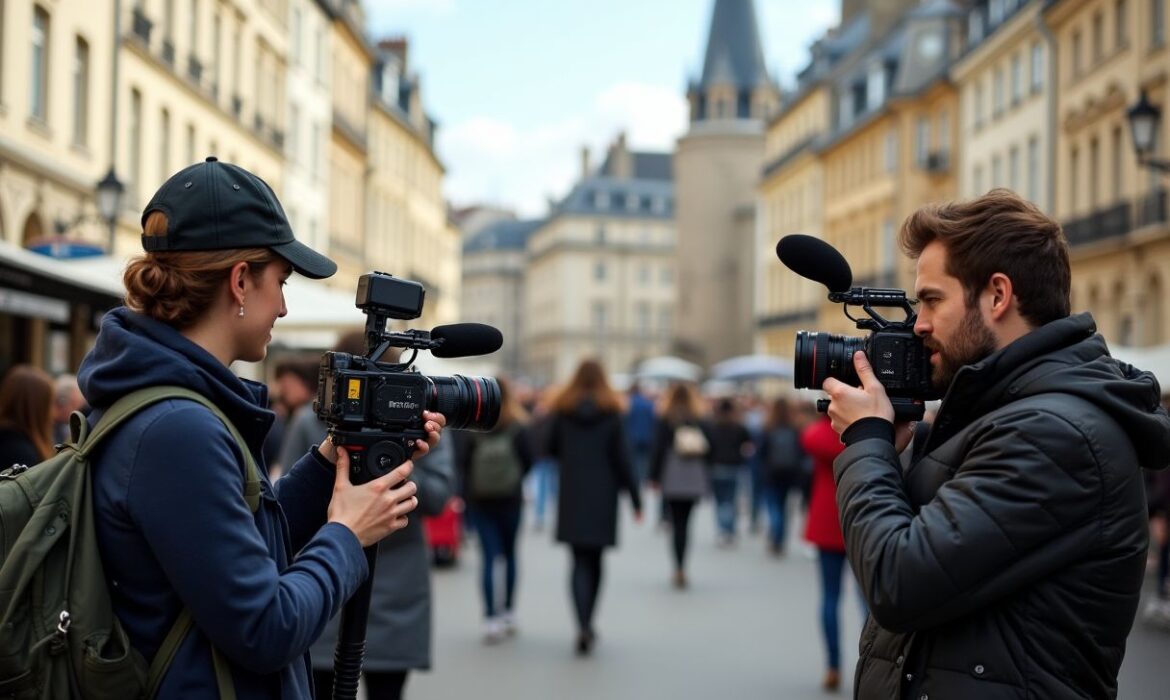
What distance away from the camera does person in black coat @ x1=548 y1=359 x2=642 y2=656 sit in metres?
11.4

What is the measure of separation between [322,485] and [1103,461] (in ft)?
5.54

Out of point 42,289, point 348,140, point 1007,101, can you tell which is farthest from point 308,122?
point 42,289

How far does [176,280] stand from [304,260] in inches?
10.5

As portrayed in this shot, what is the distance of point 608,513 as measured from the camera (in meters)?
11.5

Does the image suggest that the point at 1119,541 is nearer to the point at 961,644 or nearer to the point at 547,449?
the point at 961,644

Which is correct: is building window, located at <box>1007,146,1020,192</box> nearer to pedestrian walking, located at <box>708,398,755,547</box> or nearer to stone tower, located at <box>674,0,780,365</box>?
pedestrian walking, located at <box>708,398,755,547</box>

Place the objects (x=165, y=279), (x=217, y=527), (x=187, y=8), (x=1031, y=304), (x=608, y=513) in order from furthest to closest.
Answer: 1. (x=187, y=8)
2. (x=608, y=513)
3. (x=1031, y=304)
4. (x=165, y=279)
5. (x=217, y=527)

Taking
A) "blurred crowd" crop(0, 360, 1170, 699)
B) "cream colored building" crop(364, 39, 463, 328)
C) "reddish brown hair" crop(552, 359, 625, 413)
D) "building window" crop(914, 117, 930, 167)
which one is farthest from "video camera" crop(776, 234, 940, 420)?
"cream colored building" crop(364, 39, 463, 328)

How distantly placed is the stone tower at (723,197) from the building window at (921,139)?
3981 centimetres

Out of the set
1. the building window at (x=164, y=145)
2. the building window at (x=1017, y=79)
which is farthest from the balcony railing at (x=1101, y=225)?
the building window at (x=164, y=145)

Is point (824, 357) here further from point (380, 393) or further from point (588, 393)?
point (588, 393)

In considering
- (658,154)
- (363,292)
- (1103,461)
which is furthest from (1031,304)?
(658,154)

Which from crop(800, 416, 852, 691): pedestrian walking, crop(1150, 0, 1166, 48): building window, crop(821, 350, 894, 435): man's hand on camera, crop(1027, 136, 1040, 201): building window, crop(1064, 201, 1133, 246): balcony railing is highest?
crop(1150, 0, 1166, 48): building window

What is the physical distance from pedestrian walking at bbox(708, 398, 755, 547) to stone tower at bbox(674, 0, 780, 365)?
73.6 meters
